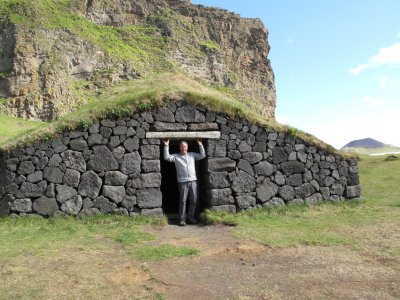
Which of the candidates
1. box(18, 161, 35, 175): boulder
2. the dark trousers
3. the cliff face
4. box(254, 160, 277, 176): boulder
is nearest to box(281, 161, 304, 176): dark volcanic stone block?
box(254, 160, 277, 176): boulder

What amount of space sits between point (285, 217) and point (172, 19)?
6084 cm

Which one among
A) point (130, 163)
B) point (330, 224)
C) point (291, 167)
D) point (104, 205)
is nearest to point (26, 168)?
point (104, 205)

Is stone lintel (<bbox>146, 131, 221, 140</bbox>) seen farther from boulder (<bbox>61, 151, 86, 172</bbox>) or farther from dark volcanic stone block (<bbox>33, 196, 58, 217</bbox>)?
dark volcanic stone block (<bbox>33, 196, 58, 217</bbox>)

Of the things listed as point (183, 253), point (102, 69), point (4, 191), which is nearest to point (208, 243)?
point (183, 253)

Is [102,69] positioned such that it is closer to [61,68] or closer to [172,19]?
[61,68]

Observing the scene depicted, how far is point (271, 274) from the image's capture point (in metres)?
5.42

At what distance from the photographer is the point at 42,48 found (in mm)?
38938

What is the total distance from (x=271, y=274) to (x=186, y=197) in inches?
169

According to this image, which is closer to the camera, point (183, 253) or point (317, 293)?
Result: point (317, 293)

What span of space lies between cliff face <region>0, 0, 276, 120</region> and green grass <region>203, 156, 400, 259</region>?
30948 mm

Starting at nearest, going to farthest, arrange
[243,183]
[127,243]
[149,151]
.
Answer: [127,243] → [149,151] → [243,183]

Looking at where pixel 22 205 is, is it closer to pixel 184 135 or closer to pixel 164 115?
pixel 164 115

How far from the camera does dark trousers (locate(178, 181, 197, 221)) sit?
9.37 meters

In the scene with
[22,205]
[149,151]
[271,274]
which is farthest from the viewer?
[149,151]
